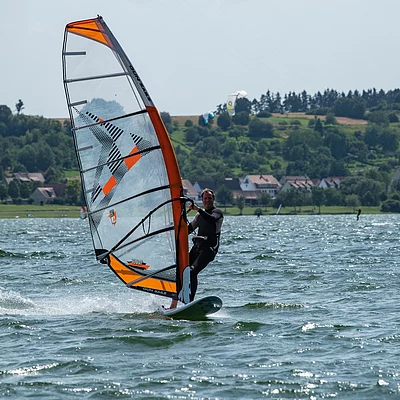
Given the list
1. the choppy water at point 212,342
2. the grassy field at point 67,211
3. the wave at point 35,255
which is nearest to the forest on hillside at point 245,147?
the grassy field at point 67,211

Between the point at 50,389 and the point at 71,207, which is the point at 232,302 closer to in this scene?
the point at 50,389

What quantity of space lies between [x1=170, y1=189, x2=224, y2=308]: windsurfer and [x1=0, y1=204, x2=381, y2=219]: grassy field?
90.5 metres

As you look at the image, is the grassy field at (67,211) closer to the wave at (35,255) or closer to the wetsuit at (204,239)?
the wave at (35,255)

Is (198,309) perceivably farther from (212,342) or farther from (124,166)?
(124,166)

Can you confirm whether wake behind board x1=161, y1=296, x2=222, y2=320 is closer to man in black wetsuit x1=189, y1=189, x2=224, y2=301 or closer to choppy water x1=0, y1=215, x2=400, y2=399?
choppy water x1=0, y1=215, x2=400, y2=399

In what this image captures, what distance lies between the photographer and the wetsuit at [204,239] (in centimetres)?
1097

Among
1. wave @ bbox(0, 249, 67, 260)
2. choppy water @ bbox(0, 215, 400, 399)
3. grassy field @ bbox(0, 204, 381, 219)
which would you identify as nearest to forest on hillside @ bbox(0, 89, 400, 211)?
grassy field @ bbox(0, 204, 381, 219)

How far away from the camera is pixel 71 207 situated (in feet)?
371

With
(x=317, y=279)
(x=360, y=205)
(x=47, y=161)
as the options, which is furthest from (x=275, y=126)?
(x=317, y=279)

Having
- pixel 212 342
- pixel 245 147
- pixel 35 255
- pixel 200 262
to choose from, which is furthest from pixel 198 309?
pixel 245 147

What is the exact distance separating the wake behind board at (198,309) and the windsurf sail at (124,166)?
0.28 meters

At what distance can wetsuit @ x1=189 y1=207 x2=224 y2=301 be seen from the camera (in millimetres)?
10969

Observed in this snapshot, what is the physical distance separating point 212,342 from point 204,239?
1787mm

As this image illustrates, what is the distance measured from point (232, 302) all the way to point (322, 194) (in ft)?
347
